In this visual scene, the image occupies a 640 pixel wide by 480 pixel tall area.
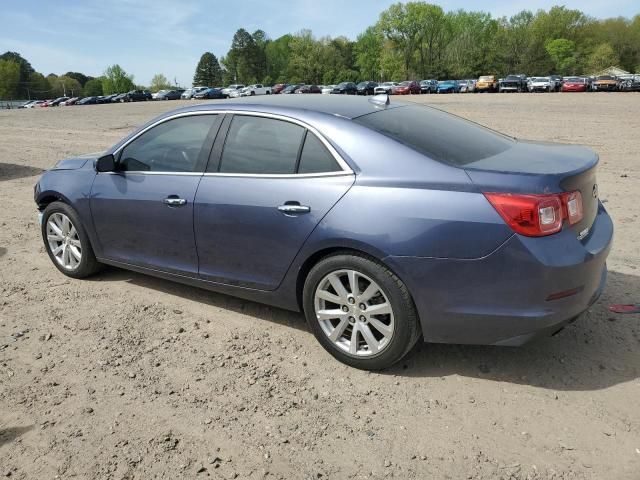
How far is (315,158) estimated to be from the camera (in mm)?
3521

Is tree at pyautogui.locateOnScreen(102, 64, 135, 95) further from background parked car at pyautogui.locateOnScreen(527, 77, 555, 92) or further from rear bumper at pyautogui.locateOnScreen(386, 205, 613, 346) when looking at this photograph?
rear bumper at pyautogui.locateOnScreen(386, 205, 613, 346)

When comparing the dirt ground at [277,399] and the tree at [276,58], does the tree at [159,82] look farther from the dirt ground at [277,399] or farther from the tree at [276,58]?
the dirt ground at [277,399]

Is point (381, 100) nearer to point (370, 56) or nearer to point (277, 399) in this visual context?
point (277, 399)

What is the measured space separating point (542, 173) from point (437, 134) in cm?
83

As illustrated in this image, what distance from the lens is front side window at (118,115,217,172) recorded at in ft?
13.6

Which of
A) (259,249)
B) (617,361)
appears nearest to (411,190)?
(259,249)

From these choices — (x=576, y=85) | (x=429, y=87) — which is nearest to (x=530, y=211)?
(x=576, y=85)

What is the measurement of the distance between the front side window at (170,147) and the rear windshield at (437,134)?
1279 millimetres

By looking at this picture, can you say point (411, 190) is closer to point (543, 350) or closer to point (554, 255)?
point (554, 255)

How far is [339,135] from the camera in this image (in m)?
3.47

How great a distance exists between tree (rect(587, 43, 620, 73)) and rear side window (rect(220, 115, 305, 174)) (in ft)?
342

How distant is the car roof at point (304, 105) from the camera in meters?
3.74

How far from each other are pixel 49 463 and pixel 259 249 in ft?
5.58

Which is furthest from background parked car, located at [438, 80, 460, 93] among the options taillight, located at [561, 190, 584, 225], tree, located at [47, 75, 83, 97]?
tree, located at [47, 75, 83, 97]
